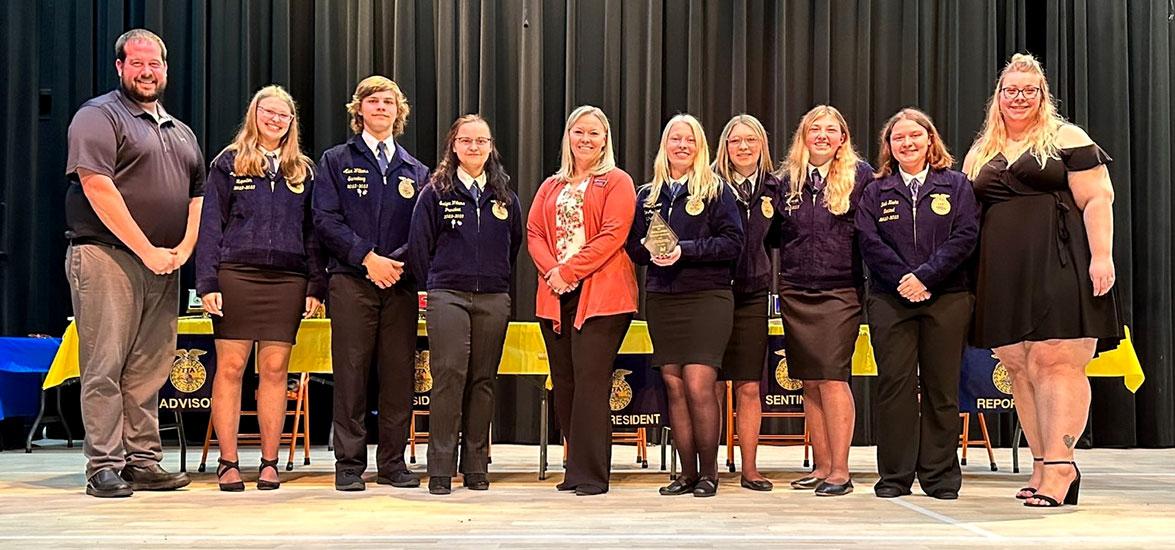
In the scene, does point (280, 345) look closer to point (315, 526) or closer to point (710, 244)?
point (315, 526)

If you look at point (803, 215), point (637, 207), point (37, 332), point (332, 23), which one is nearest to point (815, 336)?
point (803, 215)

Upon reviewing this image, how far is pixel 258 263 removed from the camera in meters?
4.24

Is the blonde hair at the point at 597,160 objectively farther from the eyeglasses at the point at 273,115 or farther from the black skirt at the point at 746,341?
the eyeglasses at the point at 273,115

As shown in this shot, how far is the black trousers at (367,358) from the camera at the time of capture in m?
4.29

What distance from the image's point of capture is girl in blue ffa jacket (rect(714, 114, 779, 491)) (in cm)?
438

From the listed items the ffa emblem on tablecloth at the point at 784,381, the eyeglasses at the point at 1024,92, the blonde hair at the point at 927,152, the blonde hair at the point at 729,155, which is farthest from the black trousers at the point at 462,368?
the eyeglasses at the point at 1024,92

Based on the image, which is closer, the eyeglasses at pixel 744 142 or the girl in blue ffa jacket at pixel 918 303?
the girl in blue ffa jacket at pixel 918 303

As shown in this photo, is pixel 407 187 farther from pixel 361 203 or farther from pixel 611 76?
pixel 611 76

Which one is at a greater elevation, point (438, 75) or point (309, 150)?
point (438, 75)

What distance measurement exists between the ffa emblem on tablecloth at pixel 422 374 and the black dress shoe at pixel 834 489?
171cm

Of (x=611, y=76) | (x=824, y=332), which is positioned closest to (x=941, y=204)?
(x=824, y=332)

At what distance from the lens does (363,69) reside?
24.6ft

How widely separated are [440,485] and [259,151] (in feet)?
4.82

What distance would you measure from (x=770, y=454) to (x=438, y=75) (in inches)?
130
